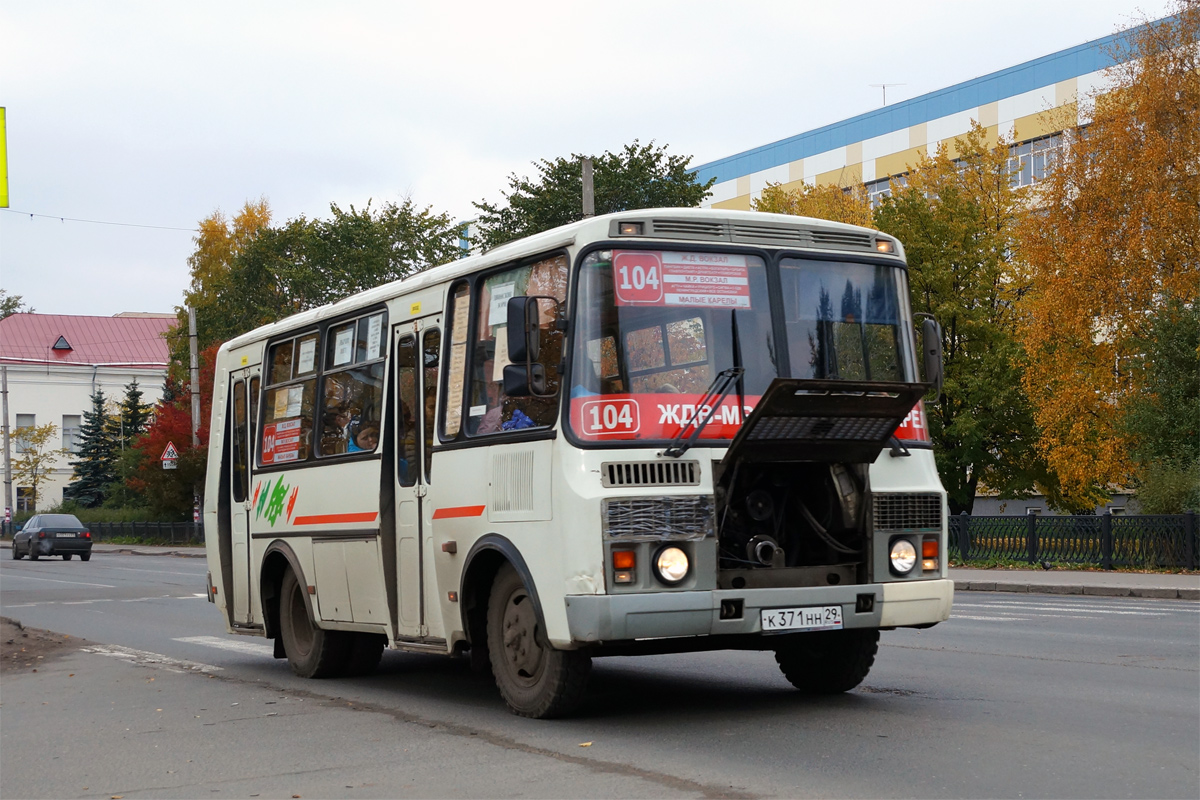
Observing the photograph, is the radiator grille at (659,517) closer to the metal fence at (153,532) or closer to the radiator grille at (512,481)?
the radiator grille at (512,481)

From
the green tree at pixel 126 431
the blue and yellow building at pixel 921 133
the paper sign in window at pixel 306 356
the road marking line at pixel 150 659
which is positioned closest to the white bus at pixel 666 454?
the paper sign in window at pixel 306 356

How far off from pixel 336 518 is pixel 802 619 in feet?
14.0

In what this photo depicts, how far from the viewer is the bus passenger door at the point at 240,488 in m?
13.0

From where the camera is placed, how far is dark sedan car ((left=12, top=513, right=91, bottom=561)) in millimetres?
47312

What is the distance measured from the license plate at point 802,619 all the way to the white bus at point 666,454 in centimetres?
1

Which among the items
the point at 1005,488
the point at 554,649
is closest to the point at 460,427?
the point at 554,649

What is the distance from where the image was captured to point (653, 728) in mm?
8352

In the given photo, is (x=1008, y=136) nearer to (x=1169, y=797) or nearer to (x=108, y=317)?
(x=1169, y=797)

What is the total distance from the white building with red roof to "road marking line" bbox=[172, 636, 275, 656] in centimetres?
7694

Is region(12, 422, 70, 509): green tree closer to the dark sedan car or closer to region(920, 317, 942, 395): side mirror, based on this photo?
Answer: the dark sedan car

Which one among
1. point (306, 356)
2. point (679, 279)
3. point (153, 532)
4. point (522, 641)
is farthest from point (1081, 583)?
point (153, 532)

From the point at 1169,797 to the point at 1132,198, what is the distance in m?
30.3

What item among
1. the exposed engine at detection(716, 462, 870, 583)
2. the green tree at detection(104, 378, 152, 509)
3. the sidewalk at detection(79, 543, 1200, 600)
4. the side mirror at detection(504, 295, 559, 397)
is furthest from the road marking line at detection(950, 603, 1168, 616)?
the green tree at detection(104, 378, 152, 509)

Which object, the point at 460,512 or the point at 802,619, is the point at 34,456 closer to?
the point at 460,512
